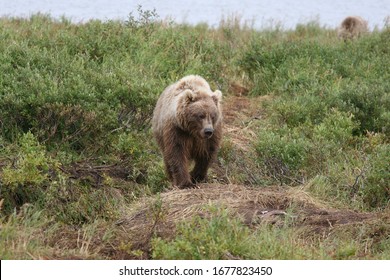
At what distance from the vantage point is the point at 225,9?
73.1ft

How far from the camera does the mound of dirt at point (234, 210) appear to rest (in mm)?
6832

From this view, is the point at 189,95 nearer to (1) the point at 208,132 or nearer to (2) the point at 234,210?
(1) the point at 208,132

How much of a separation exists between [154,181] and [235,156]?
43.5 inches

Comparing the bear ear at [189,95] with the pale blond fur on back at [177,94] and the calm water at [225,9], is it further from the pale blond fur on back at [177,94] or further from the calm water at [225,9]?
the calm water at [225,9]

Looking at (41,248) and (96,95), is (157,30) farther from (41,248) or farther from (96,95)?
(41,248)

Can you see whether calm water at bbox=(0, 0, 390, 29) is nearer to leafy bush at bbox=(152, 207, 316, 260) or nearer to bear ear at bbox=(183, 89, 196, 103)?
bear ear at bbox=(183, 89, 196, 103)

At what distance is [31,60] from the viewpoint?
35.5 feet

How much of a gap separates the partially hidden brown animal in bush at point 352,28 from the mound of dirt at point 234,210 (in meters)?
7.99

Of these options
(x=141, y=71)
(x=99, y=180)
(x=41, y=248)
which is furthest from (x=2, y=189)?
(x=141, y=71)

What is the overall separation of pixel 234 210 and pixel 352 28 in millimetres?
9280

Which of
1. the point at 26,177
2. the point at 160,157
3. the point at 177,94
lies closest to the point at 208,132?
the point at 177,94
